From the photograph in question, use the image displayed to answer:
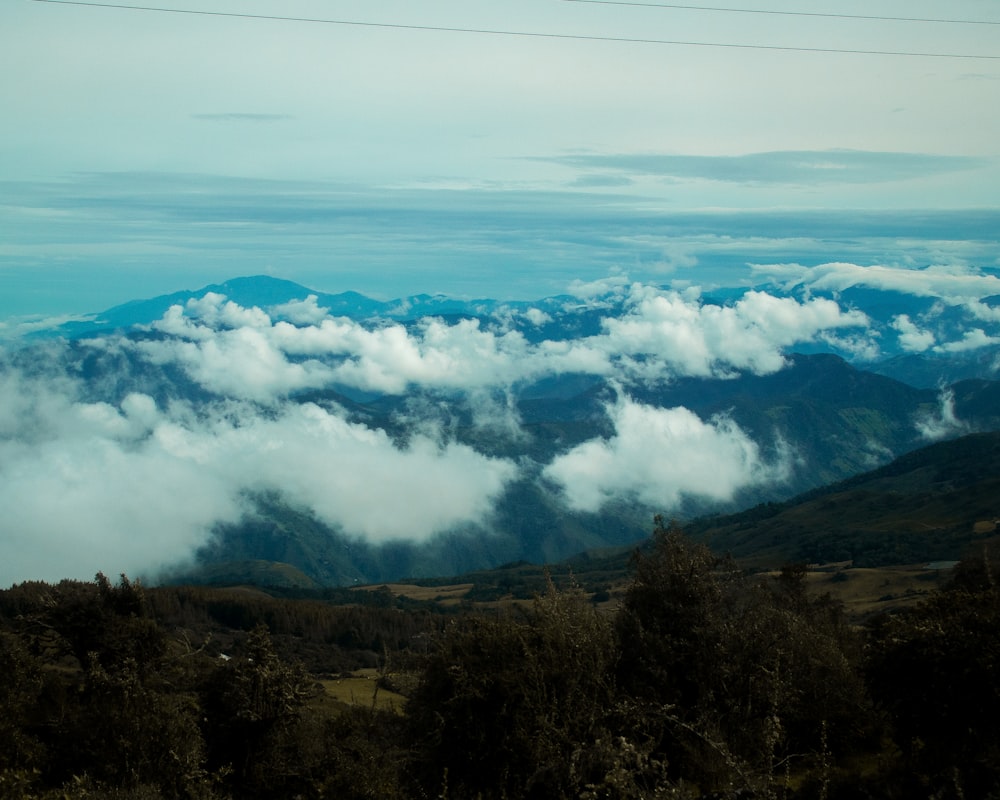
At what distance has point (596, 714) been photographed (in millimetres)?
18422

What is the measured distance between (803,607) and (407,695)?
31.0 metres

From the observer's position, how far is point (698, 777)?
18938 millimetres

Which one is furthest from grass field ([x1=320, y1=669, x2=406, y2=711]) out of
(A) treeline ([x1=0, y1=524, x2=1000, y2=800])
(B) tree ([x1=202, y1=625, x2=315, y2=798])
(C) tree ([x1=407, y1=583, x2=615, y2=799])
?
(C) tree ([x1=407, y1=583, x2=615, y2=799])

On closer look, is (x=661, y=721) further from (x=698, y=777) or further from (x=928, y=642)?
(x=928, y=642)

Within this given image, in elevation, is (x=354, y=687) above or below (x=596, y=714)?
below

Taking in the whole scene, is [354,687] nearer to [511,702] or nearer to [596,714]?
[511,702]

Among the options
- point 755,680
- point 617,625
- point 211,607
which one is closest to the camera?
point 755,680

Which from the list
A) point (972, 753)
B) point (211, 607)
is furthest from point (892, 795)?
point (211, 607)

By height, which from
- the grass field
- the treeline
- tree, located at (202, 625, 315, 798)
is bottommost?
the grass field

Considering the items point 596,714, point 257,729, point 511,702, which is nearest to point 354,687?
point 257,729

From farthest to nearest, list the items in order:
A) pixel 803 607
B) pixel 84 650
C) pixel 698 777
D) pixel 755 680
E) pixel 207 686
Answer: pixel 803 607 → pixel 84 650 → pixel 207 686 → pixel 755 680 → pixel 698 777

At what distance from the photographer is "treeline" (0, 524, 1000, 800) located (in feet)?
58.5

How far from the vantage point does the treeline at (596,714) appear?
17.8 m

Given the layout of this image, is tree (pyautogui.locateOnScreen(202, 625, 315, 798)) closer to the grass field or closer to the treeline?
the treeline
